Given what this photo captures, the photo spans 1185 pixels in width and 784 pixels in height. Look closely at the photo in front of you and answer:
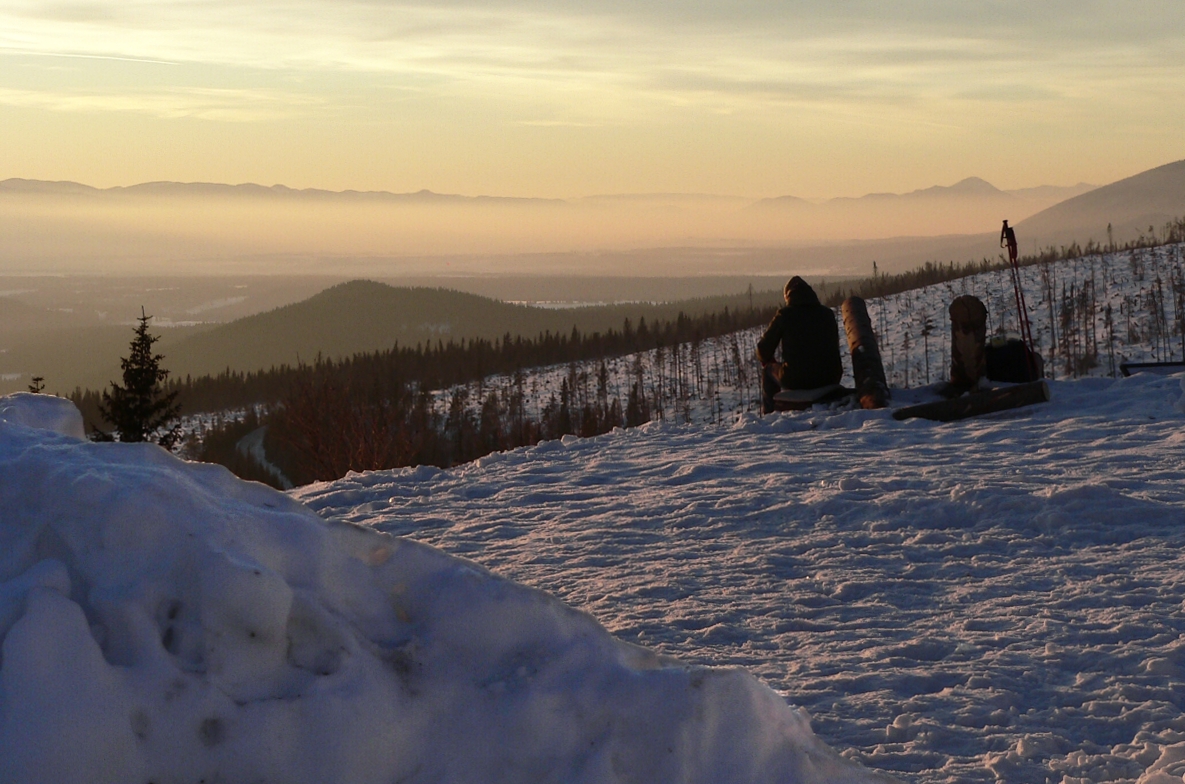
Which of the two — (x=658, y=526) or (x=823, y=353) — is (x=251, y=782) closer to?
(x=658, y=526)

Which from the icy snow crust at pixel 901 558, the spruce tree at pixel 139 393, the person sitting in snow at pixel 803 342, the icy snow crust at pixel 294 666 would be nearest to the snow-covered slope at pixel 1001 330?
the person sitting in snow at pixel 803 342

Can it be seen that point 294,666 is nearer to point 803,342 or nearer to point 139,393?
point 803,342

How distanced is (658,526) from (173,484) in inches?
223

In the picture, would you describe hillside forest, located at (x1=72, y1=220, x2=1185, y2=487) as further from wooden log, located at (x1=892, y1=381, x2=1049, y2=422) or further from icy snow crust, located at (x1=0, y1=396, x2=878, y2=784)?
icy snow crust, located at (x1=0, y1=396, x2=878, y2=784)

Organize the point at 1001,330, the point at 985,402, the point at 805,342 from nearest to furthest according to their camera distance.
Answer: the point at 985,402 → the point at 805,342 → the point at 1001,330

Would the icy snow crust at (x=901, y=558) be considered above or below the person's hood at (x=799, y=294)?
below

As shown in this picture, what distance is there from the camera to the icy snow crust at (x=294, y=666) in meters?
2.51

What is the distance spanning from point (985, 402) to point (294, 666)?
10750 mm

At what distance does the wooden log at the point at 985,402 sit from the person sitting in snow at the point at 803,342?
5.91 ft

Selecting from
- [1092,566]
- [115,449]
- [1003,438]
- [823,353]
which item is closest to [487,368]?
[823,353]

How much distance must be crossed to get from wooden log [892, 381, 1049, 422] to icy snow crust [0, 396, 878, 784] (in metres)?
9.69

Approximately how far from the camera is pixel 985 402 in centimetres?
1209

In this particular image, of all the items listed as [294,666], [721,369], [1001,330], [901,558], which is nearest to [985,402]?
[1001,330]

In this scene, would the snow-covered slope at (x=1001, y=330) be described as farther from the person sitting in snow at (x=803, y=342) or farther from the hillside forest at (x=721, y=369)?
the person sitting in snow at (x=803, y=342)
